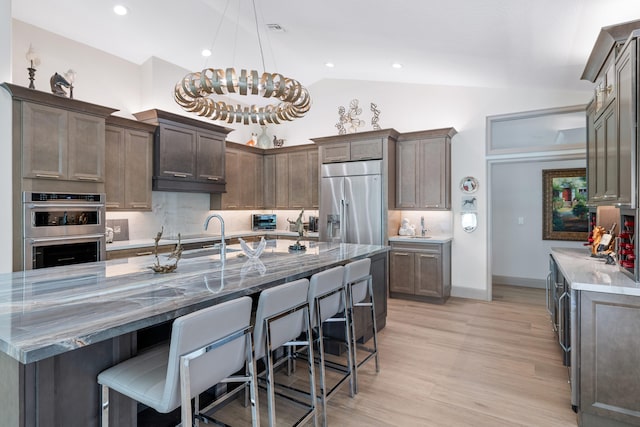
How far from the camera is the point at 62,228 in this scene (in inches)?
142

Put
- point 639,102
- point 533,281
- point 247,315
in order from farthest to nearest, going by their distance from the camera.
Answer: point 533,281 → point 639,102 → point 247,315

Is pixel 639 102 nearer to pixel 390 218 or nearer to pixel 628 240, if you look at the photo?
pixel 628 240

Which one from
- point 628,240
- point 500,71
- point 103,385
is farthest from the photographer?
point 500,71

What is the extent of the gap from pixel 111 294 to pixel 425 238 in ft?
14.0

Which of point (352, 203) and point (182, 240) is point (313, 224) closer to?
point (352, 203)

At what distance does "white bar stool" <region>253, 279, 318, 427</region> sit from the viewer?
178 cm

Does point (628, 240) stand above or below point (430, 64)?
below

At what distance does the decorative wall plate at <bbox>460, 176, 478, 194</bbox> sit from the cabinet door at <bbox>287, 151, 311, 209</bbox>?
8.57 feet

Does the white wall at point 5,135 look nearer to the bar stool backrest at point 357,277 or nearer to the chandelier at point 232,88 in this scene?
the chandelier at point 232,88

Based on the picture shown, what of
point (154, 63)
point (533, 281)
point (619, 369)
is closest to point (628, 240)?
point (619, 369)

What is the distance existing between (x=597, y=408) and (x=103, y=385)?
273 centimetres

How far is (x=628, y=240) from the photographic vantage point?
253cm

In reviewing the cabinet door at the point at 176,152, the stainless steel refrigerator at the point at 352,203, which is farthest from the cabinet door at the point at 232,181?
the stainless steel refrigerator at the point at 352,203

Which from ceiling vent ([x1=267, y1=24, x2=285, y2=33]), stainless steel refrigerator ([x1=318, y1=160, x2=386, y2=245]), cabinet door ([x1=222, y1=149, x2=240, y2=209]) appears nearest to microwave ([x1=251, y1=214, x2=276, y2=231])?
cabinet door ([x1=222, y1=149, x2=240, y2=209])
